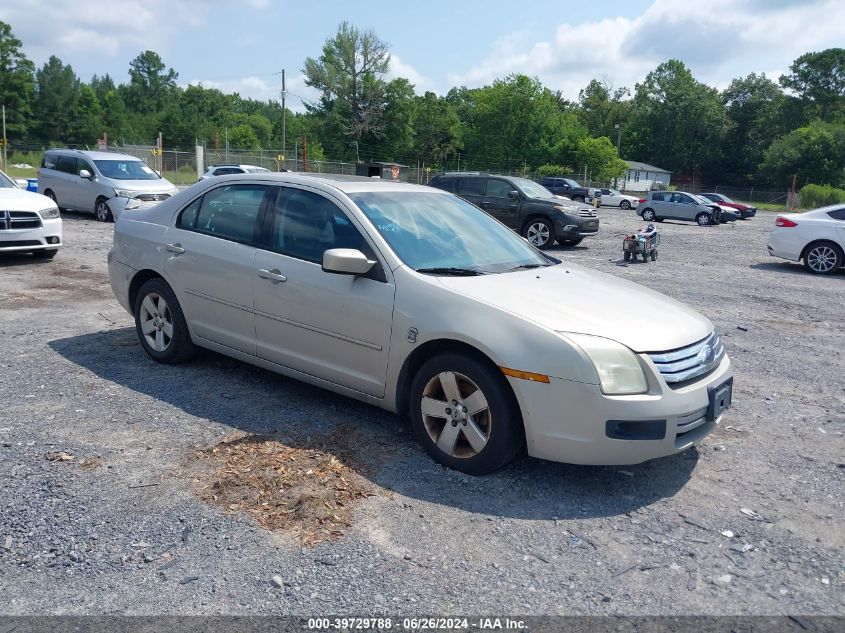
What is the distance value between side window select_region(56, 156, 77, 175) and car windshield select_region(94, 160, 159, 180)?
3.03ft

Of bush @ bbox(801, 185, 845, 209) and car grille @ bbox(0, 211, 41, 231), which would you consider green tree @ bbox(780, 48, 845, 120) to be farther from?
car grille @ bbox(0, 211, 41, 231)

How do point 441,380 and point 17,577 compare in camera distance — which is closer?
Answer: point 17,577

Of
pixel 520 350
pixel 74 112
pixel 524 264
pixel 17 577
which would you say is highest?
pixel 74 112

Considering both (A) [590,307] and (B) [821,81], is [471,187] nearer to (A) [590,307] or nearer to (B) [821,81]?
(A) [590,307]

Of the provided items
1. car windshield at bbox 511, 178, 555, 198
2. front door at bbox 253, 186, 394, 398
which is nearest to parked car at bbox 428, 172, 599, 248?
car windshield at bbox 511, 178, 555, 198

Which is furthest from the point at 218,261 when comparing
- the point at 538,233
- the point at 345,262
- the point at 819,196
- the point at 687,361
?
the point at 819,196

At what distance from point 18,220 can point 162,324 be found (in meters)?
6.46

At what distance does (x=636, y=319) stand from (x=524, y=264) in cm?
108

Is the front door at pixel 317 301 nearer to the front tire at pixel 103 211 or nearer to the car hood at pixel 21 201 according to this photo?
the car hood at pixel 21 201

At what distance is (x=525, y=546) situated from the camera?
3.38m

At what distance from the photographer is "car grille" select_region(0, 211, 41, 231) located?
34.7 feet

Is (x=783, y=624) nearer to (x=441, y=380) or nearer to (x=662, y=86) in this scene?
(x=441, y=380)

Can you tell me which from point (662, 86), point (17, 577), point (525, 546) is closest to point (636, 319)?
point (525, 546)

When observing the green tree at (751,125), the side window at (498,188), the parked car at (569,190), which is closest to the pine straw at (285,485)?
the side window at (498,188)
